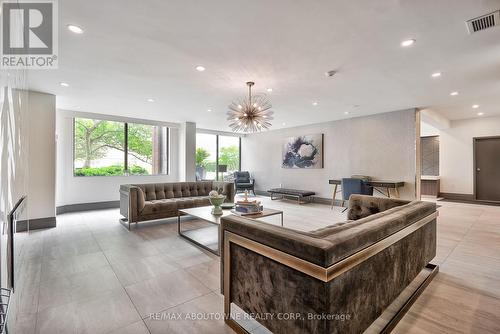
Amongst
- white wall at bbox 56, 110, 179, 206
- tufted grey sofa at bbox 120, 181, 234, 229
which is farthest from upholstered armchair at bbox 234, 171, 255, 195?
white wall at bbox 56, 110, 179, 206

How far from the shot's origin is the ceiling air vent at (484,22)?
2.07 metres

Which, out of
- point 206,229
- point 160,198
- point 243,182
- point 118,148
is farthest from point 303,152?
point 118,148

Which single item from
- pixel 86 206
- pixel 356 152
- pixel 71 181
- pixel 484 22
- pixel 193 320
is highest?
pixel 484 22

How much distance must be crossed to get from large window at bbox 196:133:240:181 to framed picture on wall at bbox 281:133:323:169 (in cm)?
248

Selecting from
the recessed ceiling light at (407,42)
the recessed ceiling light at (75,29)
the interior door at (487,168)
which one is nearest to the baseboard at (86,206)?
the recessed ceiling light at (75,29)

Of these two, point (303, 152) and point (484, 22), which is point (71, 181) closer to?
point (303, 152)

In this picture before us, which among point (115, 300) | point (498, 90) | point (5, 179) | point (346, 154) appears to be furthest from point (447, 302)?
point (346, 154)

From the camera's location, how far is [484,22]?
216cm

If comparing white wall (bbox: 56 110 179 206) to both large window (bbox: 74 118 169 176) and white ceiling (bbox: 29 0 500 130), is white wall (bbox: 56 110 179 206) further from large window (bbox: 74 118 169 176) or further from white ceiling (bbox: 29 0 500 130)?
white ceiling (bbox: 29 0 500 130)

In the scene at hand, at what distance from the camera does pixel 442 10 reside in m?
2.01

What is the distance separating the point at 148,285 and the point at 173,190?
3171mm

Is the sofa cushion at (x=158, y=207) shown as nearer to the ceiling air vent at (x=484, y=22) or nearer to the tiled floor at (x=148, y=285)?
the tiled floor at (x=148, y=285)

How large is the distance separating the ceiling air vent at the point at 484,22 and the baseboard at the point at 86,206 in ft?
25.1

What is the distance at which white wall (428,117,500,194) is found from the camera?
687cm
